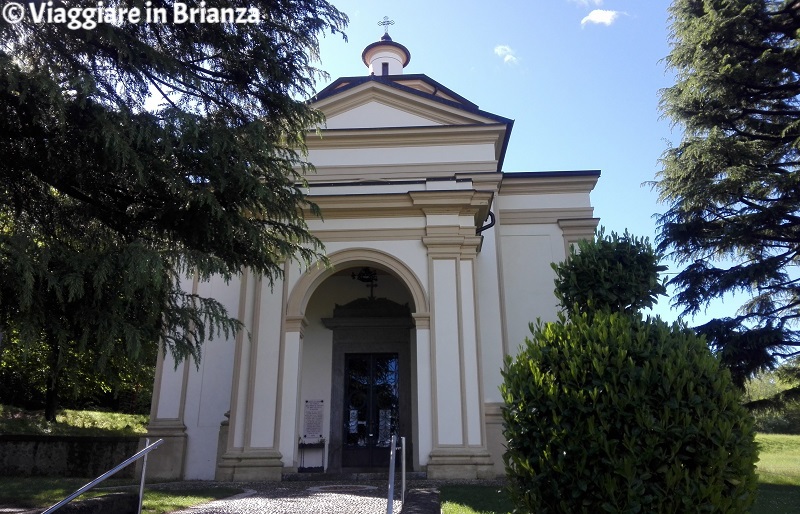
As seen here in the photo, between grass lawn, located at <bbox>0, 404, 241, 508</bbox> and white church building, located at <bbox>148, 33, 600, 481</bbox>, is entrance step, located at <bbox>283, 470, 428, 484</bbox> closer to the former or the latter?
white church building, located at <bbox>148, 33, 600, 481</bbox>

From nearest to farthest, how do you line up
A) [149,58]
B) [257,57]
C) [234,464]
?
1. [149,58]
2. [257,57]
3. [234,464]

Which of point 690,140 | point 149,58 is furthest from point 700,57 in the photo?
point 149,58

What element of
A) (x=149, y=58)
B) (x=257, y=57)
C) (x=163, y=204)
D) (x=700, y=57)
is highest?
(x=700, y=57)

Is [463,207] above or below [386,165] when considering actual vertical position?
below

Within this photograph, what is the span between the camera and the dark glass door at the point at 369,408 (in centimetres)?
1231

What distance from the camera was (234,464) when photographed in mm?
9898

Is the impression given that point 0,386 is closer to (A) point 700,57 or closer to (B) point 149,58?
(B) point 149,58

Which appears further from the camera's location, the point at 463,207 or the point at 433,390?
the point at 463,207

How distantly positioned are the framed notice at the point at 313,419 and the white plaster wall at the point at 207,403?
168cm

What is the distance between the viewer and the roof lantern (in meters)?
19.3

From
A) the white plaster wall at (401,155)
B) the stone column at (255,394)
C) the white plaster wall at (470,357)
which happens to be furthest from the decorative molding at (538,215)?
the stone column at (255,394)

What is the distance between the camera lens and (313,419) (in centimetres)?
1241

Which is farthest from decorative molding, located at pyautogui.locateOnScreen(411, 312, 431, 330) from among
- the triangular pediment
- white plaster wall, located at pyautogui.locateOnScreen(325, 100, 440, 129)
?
white plaster wall, located at pyautogui.locateOnScreen(325, 100, 440, 129)

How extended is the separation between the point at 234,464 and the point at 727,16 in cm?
1339
